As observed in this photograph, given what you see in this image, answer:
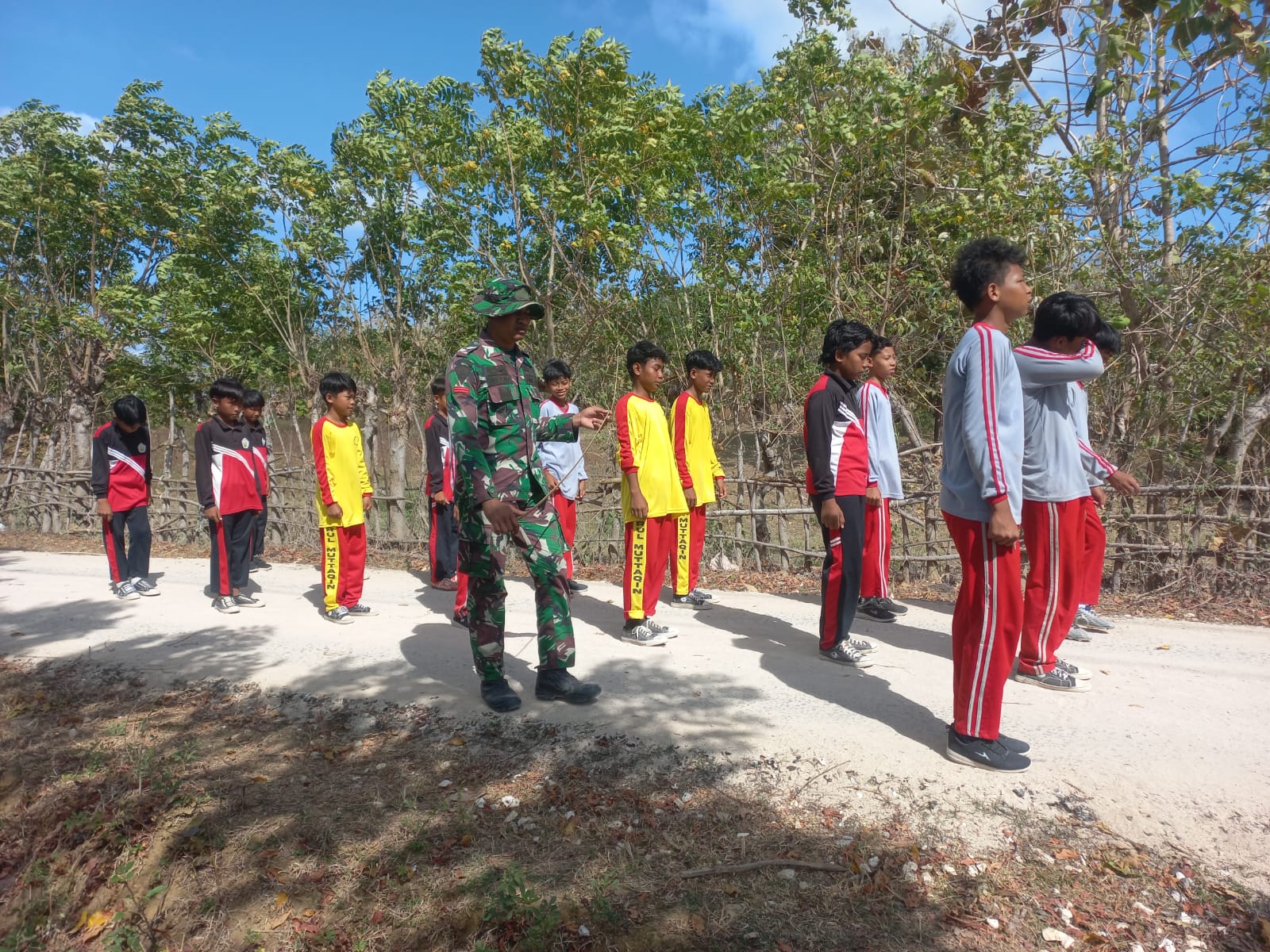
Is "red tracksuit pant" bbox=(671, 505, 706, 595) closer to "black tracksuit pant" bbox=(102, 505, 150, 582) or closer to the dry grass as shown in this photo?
the dry grass

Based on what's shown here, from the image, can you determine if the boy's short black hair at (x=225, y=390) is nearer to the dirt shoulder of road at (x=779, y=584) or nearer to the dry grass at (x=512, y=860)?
the dirt shoulder of road at (x=779, y=584)

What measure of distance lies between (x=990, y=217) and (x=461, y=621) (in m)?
6.26

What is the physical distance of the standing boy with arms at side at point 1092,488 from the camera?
4215 millimetres

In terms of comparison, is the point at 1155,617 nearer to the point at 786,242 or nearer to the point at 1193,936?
the point at 1193,936

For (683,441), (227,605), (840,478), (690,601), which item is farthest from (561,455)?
(227,605)

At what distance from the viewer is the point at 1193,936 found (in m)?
2.04

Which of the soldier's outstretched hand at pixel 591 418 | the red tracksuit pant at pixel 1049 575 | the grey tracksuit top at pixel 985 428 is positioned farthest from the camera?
the red tracksuit pant at pixel 1049 575

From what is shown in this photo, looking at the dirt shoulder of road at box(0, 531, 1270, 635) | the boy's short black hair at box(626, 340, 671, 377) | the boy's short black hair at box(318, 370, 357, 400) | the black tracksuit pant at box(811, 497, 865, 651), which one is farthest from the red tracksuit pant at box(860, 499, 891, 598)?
the boy's short black hair at box(318, 370, 357, 400)

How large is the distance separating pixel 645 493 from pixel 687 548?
928 millimetres

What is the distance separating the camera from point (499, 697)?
3588mm

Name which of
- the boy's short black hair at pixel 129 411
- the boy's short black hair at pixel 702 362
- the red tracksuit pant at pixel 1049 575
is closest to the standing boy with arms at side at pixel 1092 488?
the red tracksuit pant at pixel 1049 575

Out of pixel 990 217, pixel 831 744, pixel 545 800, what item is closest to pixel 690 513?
pixel 831 744

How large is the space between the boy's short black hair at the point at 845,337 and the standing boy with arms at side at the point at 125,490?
580 centimetres

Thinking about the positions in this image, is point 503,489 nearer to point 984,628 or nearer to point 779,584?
point 984,628
